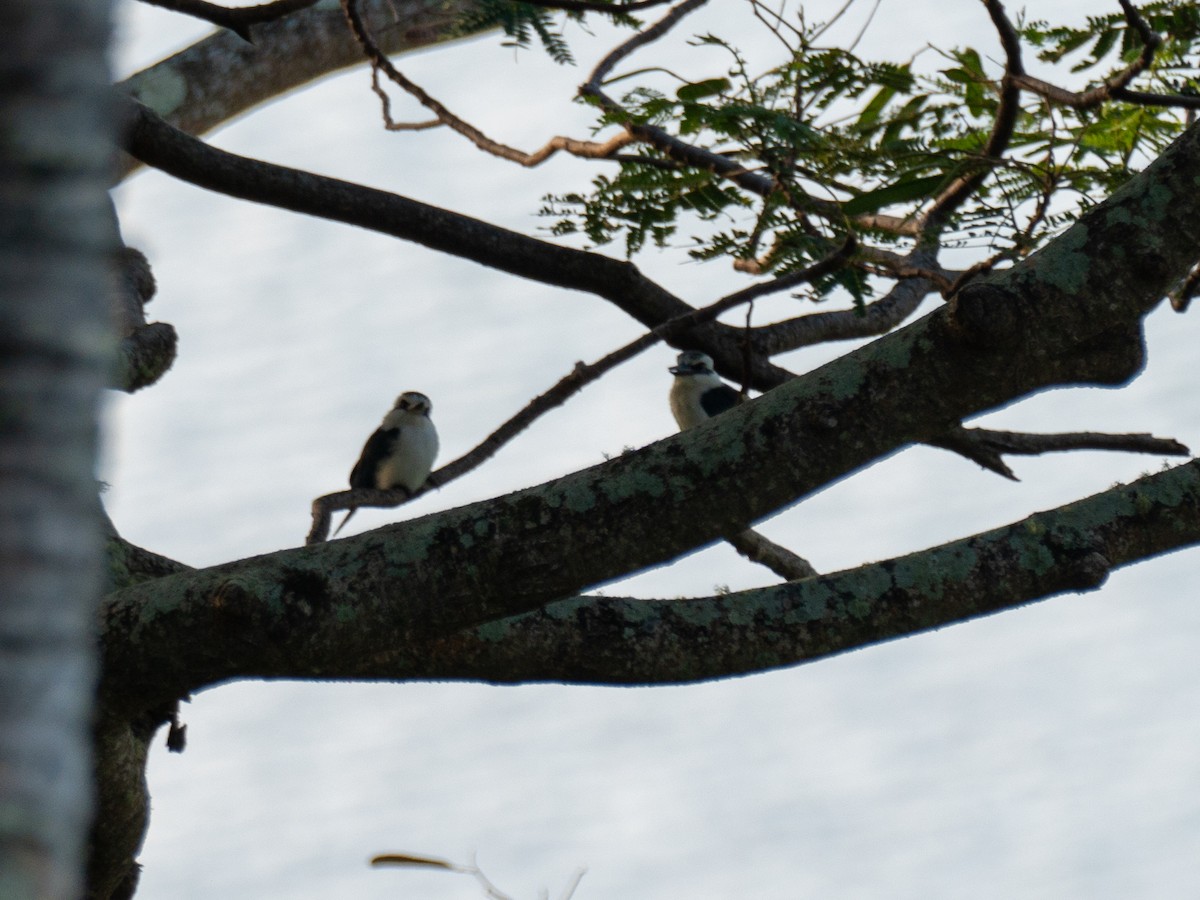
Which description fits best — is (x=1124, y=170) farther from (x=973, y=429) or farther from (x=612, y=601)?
(x=612, y=601)

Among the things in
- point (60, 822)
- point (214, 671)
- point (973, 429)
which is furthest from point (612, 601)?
point (60, 822)

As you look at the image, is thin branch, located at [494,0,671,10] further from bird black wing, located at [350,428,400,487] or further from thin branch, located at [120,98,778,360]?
bird black wing, located at [350,428,400,487]

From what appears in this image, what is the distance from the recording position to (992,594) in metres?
3.23

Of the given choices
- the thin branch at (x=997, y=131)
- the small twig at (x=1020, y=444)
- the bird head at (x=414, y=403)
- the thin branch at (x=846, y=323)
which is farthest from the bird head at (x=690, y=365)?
the small twig at (x=1020, y=444)

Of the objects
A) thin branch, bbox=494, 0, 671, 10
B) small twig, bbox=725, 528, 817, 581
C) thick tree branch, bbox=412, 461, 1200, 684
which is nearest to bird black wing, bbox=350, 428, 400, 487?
small twig, bbox=725, 528, 817, 581

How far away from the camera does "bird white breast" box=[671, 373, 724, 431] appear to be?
10594 mm

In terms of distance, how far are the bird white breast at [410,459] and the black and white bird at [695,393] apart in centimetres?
182

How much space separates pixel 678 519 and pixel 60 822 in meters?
1.93

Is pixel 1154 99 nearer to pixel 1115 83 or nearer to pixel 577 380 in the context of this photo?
pixel 1115 83

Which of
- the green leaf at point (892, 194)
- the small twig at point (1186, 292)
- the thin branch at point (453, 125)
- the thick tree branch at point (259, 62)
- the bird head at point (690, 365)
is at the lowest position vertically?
the small twig at point (1186, 292)

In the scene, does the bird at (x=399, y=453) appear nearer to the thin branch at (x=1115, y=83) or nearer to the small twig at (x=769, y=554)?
the small twig at (x=769, y=554)

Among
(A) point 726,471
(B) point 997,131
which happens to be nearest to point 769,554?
(B) point 997,131

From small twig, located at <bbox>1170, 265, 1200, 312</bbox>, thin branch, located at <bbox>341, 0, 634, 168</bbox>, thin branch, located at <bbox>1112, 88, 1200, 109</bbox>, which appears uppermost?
thin branch, located at <bbox>341, 0, 634, 168</bbox>

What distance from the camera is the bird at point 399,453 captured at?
9828 mm
